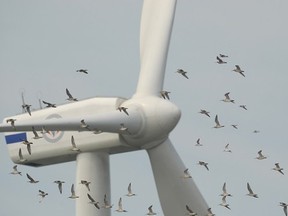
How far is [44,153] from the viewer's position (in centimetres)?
9638

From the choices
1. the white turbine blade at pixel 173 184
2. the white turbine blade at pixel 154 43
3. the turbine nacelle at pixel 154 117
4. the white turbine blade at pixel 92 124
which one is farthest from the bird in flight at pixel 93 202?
the white turbine blade at pixel 154 43

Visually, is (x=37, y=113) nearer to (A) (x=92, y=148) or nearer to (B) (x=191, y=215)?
(A) (x=92, y=148)

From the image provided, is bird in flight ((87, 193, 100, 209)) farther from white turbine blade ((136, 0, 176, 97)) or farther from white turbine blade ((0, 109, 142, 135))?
white turbine blade ((136, 0, 176, 97))

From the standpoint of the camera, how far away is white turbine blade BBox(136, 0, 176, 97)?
93.4 m

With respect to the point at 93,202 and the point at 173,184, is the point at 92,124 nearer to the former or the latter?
the point at 93,202

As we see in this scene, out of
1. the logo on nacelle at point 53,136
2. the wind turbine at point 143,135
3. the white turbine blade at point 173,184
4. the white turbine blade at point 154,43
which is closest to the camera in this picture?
the wind turbine at point 143,135

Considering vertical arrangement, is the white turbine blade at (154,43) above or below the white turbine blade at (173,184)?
above

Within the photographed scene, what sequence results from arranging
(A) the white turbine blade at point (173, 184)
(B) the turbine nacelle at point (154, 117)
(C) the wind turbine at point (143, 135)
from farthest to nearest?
(A) the white turbine blade at point (173, 184) < (C) the wind turbine at point (143, 135) < (B) the turbine nacelle at point (154, 117)

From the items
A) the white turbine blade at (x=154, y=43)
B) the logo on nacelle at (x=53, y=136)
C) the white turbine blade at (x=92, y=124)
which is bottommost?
the white turbine blade at (x=92, y=124)

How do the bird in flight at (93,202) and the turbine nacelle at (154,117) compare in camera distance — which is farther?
the bird in flight at (93,202)

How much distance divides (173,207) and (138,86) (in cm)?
705

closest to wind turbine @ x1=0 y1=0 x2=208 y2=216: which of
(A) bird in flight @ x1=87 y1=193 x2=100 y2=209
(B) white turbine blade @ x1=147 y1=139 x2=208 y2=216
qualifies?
(B) white turbine blade @ x1=147 y1=139 x2=208 y2=216

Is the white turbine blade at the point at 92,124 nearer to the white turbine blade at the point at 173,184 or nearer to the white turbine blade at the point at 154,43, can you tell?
the white turbine blade at the point at 154,43

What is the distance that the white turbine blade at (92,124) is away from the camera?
87.0 metres
